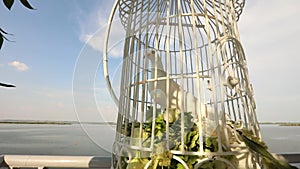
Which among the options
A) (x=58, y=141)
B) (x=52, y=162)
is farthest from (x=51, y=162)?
Answer: (x=58, y=141)

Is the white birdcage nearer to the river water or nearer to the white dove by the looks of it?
the white dove

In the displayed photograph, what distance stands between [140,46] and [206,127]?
0.23m

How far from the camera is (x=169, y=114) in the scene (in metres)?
0.40

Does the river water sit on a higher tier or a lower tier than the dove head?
lower

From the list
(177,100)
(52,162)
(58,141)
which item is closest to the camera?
(177,100)

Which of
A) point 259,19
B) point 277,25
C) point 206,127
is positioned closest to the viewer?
point 206,127

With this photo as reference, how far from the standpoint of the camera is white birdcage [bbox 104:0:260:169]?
1.25ft

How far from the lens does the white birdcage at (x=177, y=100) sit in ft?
1.25

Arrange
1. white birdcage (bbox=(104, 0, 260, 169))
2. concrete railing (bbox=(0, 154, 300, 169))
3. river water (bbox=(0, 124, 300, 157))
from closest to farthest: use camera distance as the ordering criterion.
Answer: white birdcage (bbox=(104, 0, 260, 169))
concrete railing (bbox=(0, 154, 300, 169))
river water (bbox=(0, 124, 300, 157))

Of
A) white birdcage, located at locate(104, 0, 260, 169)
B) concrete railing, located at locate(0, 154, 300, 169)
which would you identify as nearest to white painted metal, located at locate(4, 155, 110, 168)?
concrete railing, located at locate(0, 154, 300, 169)

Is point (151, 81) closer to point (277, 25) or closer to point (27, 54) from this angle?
point (277, 25)

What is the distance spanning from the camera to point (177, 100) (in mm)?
422

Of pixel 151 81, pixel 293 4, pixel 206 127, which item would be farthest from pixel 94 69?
pixel 293 4

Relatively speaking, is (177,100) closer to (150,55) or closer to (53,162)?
(150,55)
